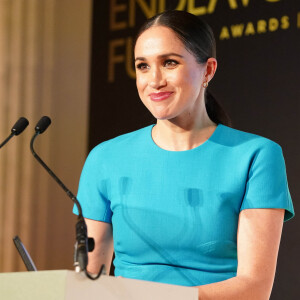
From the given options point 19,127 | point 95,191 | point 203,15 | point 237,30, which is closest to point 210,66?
point 95,191

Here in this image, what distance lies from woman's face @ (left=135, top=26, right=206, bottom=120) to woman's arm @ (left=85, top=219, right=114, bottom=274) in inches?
15.0

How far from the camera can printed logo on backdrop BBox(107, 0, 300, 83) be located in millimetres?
3209

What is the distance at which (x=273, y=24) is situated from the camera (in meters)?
3.22

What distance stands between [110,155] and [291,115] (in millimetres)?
1379

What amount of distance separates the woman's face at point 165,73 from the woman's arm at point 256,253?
14.5 inches

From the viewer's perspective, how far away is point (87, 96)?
13.9ft

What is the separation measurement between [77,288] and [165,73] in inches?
33.4

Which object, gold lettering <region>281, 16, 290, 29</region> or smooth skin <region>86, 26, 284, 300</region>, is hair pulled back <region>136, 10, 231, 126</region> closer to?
smooth skin <region>86, 26, 284, 300</region>

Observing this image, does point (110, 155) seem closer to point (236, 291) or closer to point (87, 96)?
point (236, 291)

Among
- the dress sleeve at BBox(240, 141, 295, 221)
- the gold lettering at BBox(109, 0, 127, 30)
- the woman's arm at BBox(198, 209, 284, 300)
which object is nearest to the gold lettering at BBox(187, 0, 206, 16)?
the gold lettering at BBox(109, 0, 127, 30)

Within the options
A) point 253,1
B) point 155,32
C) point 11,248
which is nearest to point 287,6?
point 253,1

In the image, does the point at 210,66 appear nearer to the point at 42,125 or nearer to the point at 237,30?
the point at 42,125

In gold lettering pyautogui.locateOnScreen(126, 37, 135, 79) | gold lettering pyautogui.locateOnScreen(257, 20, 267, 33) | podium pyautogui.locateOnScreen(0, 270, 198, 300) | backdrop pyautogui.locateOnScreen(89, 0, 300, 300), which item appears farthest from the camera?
gold lettering pyautogui.locateOnScreen(126, 37, 135, 79)

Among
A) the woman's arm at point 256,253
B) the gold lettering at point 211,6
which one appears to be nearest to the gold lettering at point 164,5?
the gold lettering at point 211,6
